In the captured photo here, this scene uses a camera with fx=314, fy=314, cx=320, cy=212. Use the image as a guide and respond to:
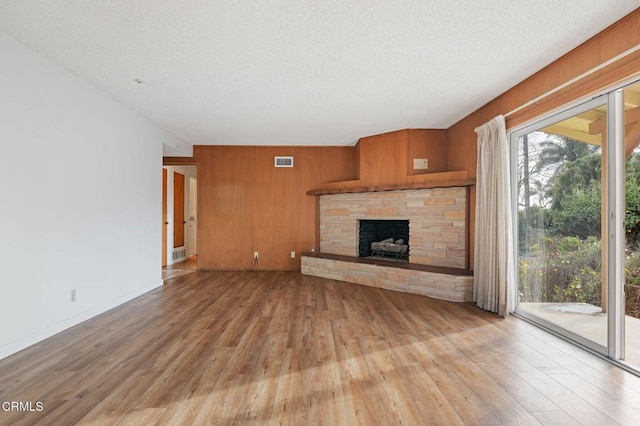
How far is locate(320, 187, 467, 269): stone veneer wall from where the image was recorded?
4305 mm

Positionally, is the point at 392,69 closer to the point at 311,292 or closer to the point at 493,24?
the point at 493,24

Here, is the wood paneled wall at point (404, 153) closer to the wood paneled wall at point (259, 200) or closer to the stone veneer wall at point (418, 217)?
the stone veneer wall at point (418, 217)

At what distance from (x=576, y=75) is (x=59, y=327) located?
490cm

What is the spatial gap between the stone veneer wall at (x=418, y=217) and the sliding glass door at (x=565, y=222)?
0.96m

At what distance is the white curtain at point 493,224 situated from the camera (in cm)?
327

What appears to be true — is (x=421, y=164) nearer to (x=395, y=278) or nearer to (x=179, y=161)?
(x=395, y=278)

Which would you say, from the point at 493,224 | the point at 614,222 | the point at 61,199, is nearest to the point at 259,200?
the point at 61,199

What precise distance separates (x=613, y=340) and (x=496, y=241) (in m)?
1.30

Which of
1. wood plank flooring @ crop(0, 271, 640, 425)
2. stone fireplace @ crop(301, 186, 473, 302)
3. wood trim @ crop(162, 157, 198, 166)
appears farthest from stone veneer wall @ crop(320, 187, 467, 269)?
wood trim @ crop(162, 157, 198, 166)

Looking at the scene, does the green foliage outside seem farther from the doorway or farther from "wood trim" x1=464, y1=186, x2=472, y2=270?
the doorway

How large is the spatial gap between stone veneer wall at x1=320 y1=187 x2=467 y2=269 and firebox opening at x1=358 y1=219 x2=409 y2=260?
203mm

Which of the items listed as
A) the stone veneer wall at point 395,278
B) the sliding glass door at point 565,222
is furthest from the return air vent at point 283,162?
the sliding glass door at point 565,222

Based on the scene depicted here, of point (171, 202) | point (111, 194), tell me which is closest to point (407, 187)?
point (111, 194)

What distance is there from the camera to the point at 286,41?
243 centimetres
